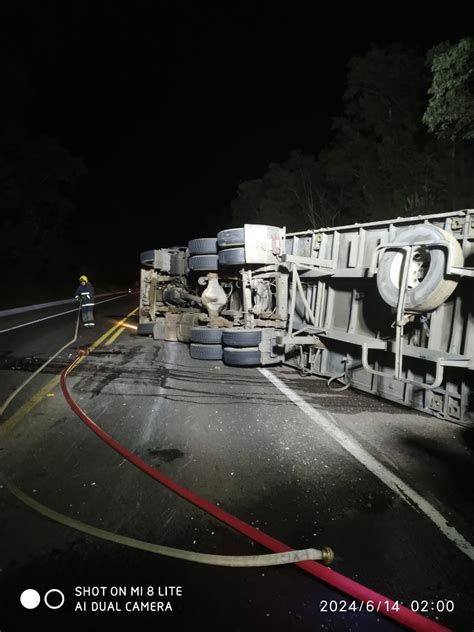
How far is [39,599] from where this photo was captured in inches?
76.6

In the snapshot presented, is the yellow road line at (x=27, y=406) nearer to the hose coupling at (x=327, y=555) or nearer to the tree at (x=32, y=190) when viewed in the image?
the hose coupling at (x=327, y=555)

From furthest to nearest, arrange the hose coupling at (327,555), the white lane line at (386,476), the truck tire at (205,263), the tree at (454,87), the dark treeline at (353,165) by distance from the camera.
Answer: the dark treeline at (353,165), the tree at (454,87), the truck tire at (205,263), the white lane line at (386,476), the hose coupling at (327,555)

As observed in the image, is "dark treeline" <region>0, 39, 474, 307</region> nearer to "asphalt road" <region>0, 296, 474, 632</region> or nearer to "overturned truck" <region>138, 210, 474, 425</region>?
"overturned truck" <region>138, 210, 474, 425</region>

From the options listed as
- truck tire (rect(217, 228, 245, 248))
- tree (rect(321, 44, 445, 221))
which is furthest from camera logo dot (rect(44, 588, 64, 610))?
tree (rect(321, 44, 445, 221))

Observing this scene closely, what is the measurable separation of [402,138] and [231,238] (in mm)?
16183

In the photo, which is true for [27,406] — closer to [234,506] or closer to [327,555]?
[234,506]

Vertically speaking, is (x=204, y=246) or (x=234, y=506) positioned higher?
(x=204, y=246)

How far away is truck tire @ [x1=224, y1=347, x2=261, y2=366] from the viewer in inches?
253

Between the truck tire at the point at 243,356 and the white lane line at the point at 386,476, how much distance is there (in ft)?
5.06

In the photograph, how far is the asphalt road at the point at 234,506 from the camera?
193cm

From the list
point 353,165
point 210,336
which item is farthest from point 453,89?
point 353,165

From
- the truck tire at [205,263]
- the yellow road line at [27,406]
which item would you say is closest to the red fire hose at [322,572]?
the yellow road line at [27,406]

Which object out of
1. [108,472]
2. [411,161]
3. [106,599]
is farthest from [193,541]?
[411,161]
